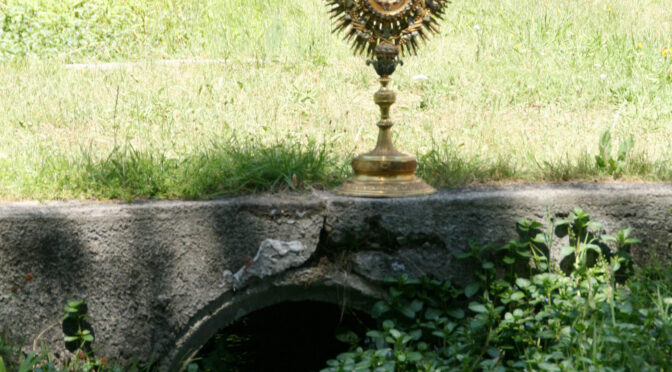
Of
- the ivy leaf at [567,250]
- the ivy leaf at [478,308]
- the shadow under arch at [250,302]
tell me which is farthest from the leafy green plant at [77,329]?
the ivy leaf at [567,250]

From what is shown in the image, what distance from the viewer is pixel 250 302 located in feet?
10.3

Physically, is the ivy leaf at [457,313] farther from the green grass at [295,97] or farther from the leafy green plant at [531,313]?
the green grass at [295,97]

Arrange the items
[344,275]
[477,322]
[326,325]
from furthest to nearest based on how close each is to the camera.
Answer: [326,325] → [344,275] → [477,322]

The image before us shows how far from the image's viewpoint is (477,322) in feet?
9.67

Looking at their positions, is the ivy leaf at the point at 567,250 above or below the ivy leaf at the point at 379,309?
above

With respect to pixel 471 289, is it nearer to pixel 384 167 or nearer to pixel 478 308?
pixel 478 308

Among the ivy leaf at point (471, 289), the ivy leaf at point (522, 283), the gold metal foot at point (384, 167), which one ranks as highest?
the gold metal foot at point (384, 167)

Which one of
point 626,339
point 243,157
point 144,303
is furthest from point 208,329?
point 626,339

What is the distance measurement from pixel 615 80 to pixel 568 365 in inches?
110

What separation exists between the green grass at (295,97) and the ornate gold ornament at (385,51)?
0.32 m

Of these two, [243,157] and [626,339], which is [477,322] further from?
[243,157]

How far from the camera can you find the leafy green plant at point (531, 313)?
2697mm

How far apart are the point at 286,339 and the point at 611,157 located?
1.97 m

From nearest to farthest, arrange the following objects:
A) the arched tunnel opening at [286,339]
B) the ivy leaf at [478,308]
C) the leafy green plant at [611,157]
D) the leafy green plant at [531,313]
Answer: the leafy green plant at [531,313], the ivy leaf at [478,308], the leafy green plant at [611,157], the arched tunnel opening at [286,339]
